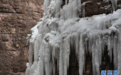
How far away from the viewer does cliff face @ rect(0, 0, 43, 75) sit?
38.4 ft

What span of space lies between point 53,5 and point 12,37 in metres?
7.96

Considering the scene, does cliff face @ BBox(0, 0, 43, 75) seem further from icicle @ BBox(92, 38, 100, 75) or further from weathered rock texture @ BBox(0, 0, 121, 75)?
icicle @ BBox(92, 38, 100, 75)

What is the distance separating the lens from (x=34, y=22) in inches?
A: 530

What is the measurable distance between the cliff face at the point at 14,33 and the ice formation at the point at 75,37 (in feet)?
24.2

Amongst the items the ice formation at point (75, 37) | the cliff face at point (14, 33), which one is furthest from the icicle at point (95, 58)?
the cliff face at point (14, 33)

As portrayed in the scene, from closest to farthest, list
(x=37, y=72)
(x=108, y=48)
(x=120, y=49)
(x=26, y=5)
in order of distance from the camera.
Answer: (x=120, y=49) → (x=108, y=48) → (x=37, y=72) → (x=26, y=5)

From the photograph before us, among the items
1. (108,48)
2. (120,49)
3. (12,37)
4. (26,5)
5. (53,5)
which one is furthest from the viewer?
(26,5)

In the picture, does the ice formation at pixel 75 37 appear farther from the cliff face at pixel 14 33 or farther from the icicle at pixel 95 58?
the cliff face at pixel 14 33

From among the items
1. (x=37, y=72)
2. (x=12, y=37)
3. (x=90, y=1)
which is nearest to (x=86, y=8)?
(x=90, y=1)

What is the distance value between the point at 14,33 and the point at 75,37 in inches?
373

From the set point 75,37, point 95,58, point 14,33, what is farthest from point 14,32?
point 95,58

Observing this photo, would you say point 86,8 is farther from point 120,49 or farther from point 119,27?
point 120,49

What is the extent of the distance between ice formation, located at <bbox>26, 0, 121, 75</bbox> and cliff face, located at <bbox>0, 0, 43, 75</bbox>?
7389 mm

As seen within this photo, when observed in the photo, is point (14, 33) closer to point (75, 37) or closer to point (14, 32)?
point (14, 32)
